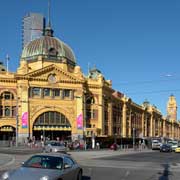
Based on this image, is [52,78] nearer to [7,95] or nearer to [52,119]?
[52,119]

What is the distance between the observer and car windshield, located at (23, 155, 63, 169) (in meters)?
14.5

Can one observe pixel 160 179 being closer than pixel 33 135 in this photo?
Yes

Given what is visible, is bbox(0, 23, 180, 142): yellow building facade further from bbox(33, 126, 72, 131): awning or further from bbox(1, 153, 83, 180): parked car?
bbox(1, 153, 83, 180): parked car

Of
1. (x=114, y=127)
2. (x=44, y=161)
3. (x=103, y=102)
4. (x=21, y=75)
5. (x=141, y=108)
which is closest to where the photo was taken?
(x=44, y=161)

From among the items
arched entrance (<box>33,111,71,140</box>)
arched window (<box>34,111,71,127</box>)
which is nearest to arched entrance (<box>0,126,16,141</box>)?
arched entrance (<box>33,111,71,140</box>)

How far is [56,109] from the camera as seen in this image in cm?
8888

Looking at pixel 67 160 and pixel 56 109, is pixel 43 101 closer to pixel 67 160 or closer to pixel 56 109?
pixel 56 109

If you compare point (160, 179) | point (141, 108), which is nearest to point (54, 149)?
point (160, 179)

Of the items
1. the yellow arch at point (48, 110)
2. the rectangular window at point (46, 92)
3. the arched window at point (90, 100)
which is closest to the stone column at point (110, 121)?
the arched window at point (90, 100)

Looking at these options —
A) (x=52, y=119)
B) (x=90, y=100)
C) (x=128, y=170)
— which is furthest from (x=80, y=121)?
(x=128, y=170)

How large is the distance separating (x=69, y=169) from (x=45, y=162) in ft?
3.28

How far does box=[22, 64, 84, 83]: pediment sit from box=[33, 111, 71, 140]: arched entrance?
711 centimetres

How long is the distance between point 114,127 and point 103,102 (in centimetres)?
1172

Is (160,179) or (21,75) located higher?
(21,75)
